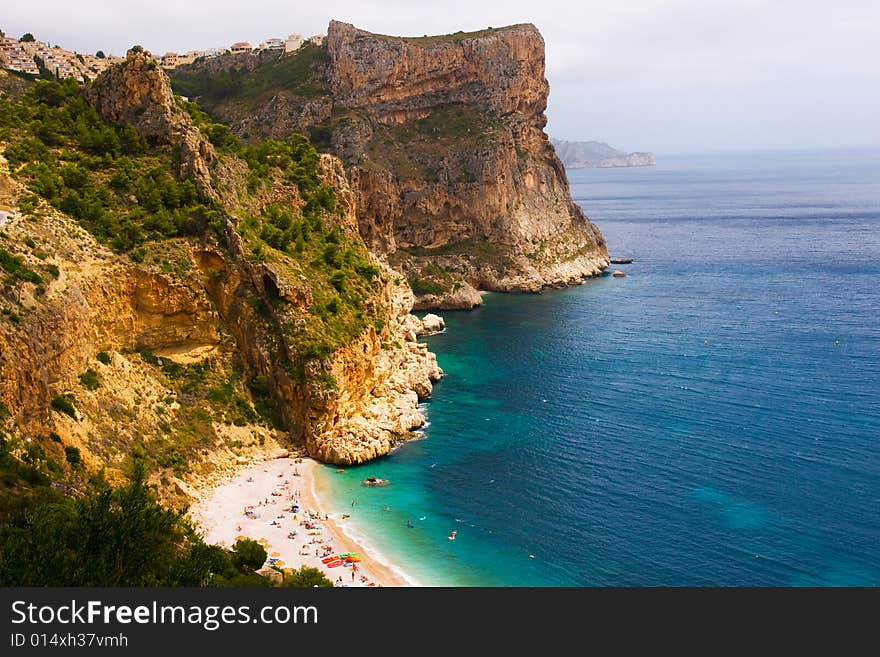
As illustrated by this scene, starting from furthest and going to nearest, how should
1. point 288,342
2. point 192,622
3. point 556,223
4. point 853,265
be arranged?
point 556,223 < point 853,265 < point 288,342 < point 192,622

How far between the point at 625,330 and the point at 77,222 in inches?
2508

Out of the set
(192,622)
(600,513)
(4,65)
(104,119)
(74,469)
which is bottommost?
(600,513)

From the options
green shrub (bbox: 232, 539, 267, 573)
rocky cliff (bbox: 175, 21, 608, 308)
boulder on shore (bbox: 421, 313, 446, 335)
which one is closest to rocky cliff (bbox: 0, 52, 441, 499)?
green shrub (bbox: 232, 539, 267, 573)

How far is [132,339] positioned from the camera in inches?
2152

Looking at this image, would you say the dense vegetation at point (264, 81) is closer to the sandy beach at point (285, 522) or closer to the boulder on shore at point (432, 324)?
the boulder on shore at point (432, 324)

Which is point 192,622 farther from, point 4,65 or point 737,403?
point 4,65

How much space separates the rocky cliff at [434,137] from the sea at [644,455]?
20.8m

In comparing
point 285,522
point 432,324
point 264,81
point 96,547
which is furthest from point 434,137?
point 96,547

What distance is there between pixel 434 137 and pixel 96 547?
11205 cm

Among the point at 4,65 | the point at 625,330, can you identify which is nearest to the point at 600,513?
the point at 625,330

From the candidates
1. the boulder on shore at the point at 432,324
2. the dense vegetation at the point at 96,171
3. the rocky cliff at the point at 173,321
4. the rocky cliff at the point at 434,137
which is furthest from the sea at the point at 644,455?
the dense vegetation at the point at 96,171

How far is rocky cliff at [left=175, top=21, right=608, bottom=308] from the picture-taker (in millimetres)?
121062

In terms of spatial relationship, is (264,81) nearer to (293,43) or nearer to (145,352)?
(293,43)

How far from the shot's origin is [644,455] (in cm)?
5662
